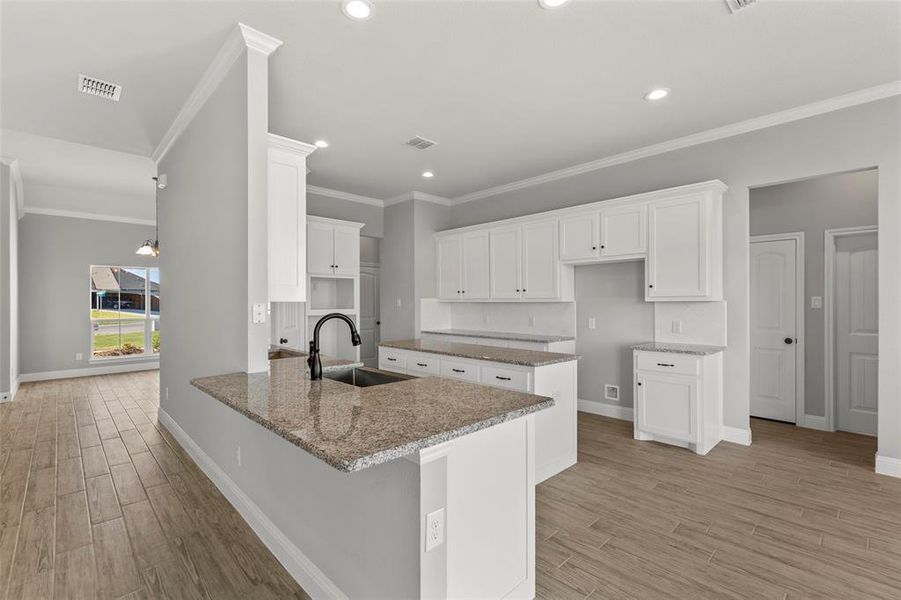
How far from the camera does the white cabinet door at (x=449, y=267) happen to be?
594 centimetres

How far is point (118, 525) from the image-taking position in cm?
249

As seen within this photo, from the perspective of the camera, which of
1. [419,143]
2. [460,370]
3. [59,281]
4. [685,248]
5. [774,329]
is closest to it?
[460,370]

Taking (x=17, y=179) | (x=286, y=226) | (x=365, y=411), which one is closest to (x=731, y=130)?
(x=286, y=226)

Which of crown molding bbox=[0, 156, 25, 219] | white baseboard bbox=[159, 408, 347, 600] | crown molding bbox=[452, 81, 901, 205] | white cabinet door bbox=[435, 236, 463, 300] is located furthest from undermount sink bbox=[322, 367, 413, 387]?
crown molding bbox=[0, 156, 25, 219]

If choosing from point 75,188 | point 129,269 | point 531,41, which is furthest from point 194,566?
point 129,269

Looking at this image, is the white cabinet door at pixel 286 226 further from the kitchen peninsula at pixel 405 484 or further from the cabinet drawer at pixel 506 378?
the cabinet drawer at pixel 506 378

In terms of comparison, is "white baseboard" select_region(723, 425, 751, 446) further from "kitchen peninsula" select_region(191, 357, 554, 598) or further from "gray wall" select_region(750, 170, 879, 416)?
"kitchen peninsula" select_region(191, 357, 554, 598)

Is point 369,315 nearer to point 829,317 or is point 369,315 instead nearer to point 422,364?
point 422,364

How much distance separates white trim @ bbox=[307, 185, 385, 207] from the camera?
5819 mm

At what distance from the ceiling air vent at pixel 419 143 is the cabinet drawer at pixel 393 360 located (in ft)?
6.69

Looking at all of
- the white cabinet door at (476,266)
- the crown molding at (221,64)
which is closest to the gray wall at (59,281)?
the crown molding at (221,64)

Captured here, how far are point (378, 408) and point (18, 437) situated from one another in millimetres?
4507

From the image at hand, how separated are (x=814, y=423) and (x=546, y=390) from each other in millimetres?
3168

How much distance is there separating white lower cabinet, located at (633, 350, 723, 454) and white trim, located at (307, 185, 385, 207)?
4.23 m
